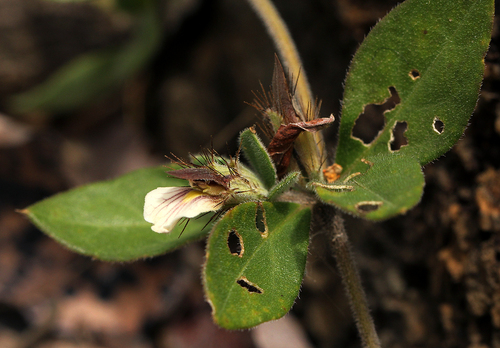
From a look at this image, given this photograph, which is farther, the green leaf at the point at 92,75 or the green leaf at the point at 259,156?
the green leaf at the point at 92,75

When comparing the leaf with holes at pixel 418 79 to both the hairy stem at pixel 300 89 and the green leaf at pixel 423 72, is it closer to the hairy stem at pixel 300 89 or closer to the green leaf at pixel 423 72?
the green leaf at pixel 423 72

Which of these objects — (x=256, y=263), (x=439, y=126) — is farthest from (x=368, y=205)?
(x=439, y=126)

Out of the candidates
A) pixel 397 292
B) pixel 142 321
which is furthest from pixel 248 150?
pixel 142 321

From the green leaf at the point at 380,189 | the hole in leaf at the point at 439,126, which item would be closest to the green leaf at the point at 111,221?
the green leaf at the point at 380,189

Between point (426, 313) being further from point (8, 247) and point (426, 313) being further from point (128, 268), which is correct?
point (8, 247)

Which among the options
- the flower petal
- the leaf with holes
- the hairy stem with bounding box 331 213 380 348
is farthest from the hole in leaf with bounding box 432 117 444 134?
the flower petal

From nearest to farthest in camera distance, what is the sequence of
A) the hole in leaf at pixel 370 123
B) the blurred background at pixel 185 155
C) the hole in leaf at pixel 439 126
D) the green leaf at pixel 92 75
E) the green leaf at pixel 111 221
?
the hole in leaf at pixel 439 126, the green leaf at pixel 111 221, the blurred background at pixel 185 155, the hole in leaf at pixel 370 123, the green leaf at pixel 92 75
